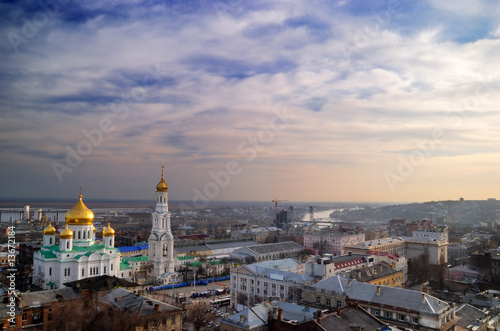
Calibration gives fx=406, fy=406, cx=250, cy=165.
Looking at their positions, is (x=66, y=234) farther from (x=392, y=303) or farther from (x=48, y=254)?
(x=392, y=303)

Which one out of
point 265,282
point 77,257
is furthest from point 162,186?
point 265,282

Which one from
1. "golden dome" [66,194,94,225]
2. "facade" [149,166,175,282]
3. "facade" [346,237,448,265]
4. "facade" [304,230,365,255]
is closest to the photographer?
"golden dome" [66,194,94,225]

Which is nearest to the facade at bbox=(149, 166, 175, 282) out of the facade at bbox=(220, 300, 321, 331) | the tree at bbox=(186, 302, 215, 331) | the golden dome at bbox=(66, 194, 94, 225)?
the golden dome at bbox=(66, 194, 94, 225)

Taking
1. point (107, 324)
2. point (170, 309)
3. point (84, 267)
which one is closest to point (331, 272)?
point (170, 309)

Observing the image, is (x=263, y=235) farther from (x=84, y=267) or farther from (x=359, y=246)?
(x=84, y=267)

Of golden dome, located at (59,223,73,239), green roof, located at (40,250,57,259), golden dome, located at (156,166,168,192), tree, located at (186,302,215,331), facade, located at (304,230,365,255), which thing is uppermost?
golden dome, located at (156,166,168,192)

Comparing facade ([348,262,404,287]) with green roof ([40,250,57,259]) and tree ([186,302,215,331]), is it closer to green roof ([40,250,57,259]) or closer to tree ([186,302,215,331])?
tree ([186,302,215,331])
